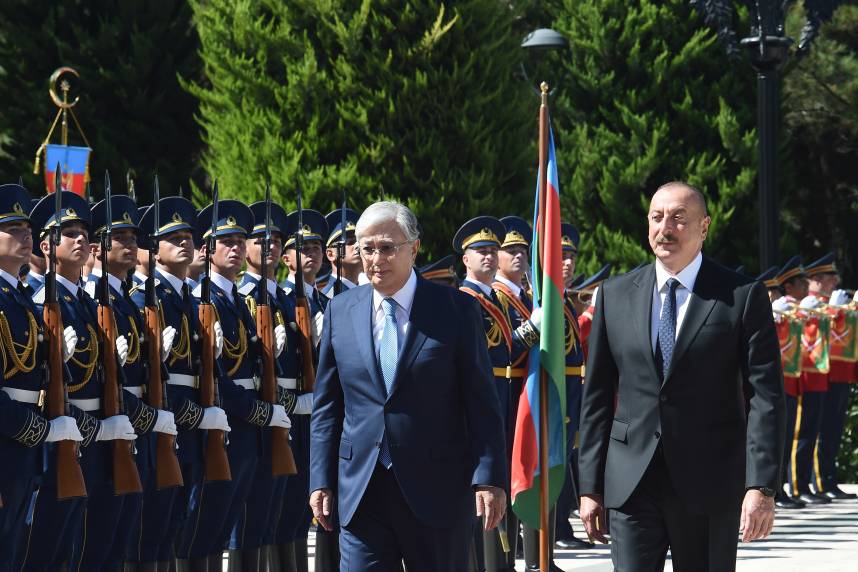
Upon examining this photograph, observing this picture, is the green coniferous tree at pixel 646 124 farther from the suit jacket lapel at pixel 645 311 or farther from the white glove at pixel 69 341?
the suit jacket lapel at pixel 645 311

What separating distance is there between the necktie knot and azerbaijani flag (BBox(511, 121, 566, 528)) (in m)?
2.06

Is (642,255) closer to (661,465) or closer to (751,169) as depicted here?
(751,169)

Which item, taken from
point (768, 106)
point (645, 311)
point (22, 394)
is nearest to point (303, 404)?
point (22, 394)

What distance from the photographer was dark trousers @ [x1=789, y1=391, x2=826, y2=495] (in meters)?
14.6

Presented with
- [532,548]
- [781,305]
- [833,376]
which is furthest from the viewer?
[833,376]

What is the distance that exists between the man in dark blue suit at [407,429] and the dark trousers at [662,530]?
0.44 m

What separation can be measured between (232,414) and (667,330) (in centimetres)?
321

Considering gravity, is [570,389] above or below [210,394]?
above

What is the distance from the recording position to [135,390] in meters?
7.91

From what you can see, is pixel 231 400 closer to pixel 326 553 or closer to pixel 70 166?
pixel 326 553

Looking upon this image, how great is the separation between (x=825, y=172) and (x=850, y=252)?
4.17 feet

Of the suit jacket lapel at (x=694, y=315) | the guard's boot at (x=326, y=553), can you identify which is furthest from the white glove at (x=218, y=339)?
the suit jacket lapel at (x=694, y=315)

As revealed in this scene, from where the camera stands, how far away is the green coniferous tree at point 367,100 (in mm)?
16609

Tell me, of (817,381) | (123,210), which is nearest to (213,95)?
(817,381)
